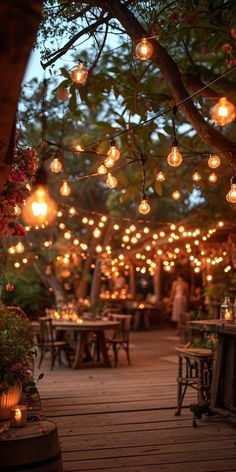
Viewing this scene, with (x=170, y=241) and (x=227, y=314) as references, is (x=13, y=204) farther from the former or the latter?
(x=170, y=241)

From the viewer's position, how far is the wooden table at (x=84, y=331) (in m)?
9.42

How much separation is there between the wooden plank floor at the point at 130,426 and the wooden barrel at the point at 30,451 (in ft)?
Result: 4.34

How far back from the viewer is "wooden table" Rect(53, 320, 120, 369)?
9422 mm

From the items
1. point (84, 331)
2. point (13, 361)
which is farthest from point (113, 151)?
point (84, 331)

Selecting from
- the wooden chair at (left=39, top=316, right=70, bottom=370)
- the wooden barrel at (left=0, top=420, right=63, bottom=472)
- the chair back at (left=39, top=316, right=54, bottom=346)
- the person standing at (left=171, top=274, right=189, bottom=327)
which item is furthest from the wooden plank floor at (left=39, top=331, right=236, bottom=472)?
the person standing at (left=171, top=274, right=189, bottom=327)

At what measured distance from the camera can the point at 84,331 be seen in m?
9.62

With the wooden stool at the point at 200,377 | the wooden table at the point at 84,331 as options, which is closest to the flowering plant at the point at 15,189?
the wooden stool at the point at 200,377

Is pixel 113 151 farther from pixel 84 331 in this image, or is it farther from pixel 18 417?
pixel 84 331

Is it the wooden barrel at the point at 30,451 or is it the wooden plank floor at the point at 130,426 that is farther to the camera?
the wooden plank floor at the point at 130,426

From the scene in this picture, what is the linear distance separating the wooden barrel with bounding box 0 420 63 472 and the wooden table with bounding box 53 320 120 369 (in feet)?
20.6

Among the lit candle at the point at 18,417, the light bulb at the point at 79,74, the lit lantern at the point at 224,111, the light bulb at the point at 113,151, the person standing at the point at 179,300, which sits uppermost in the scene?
the light bulb at the point at 79,74

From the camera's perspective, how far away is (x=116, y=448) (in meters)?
4.84

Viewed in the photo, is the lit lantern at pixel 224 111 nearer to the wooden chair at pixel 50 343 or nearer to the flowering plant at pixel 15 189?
the flowering plant at pixel 15 189

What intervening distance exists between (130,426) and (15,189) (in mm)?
2974
